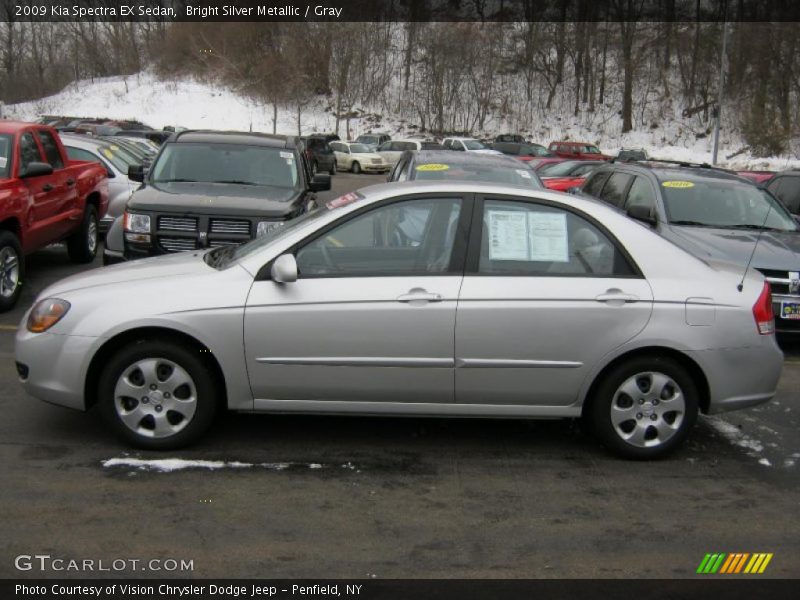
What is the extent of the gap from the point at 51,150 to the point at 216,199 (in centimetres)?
292

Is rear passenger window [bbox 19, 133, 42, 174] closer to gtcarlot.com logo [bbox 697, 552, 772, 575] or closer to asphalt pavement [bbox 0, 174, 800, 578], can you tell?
asphalt pavement [bbox 0, 174, 800, 578]

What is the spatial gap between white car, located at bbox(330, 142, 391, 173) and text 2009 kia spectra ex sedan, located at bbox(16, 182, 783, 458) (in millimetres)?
34779

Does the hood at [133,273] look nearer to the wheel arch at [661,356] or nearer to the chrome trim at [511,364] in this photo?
the chrome trim at [511,364]

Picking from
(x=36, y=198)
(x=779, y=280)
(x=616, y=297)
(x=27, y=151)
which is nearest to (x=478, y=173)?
(x=779, y=280)

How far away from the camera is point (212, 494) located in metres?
4.41

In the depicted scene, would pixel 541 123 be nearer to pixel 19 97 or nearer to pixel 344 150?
pixel 344 150

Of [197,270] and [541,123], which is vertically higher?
→ [541,123]

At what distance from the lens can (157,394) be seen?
486 centimetres

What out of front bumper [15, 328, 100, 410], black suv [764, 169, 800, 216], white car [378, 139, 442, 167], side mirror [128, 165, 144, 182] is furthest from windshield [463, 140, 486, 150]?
front bumper [15, 328, 100, 410]

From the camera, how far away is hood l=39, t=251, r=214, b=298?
5023 mm

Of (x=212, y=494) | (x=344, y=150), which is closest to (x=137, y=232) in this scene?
(x=212, y=494)
